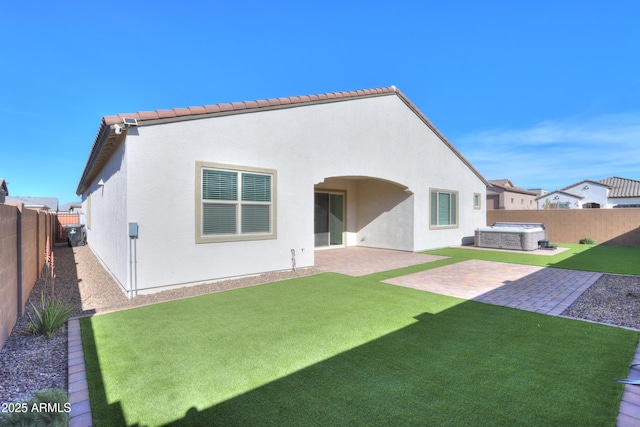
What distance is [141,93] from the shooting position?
55.7 ft

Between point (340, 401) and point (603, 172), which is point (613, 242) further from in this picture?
point (603, 172)

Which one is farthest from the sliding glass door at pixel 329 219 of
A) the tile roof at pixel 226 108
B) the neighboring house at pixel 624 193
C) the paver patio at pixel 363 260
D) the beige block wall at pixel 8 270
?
the neighboring house at pixel 624 193

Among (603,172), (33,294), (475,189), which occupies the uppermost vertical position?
(603,172)

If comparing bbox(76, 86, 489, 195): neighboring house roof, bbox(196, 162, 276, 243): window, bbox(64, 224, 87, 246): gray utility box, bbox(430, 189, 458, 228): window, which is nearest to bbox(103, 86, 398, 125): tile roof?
bbox(76, 86, 489, 195): neighboring house roof

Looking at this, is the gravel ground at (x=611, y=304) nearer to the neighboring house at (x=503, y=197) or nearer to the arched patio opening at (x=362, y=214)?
the arched patio opening at (x=362, y=214)

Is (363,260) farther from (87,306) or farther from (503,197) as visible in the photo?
(503,197)

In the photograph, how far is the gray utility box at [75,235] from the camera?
56.4 feet

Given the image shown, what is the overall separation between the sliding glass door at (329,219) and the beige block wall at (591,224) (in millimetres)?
13098

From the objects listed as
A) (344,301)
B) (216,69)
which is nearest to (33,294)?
(344,301)

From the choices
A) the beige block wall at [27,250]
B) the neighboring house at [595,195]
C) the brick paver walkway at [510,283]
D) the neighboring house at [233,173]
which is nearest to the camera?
the beige block wall at [27,250]

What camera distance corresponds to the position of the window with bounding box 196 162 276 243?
7160mm

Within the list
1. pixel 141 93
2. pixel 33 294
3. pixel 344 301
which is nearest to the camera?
pixel 344 301

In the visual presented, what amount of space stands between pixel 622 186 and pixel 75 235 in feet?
180

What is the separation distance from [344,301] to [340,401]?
11.0 feet
